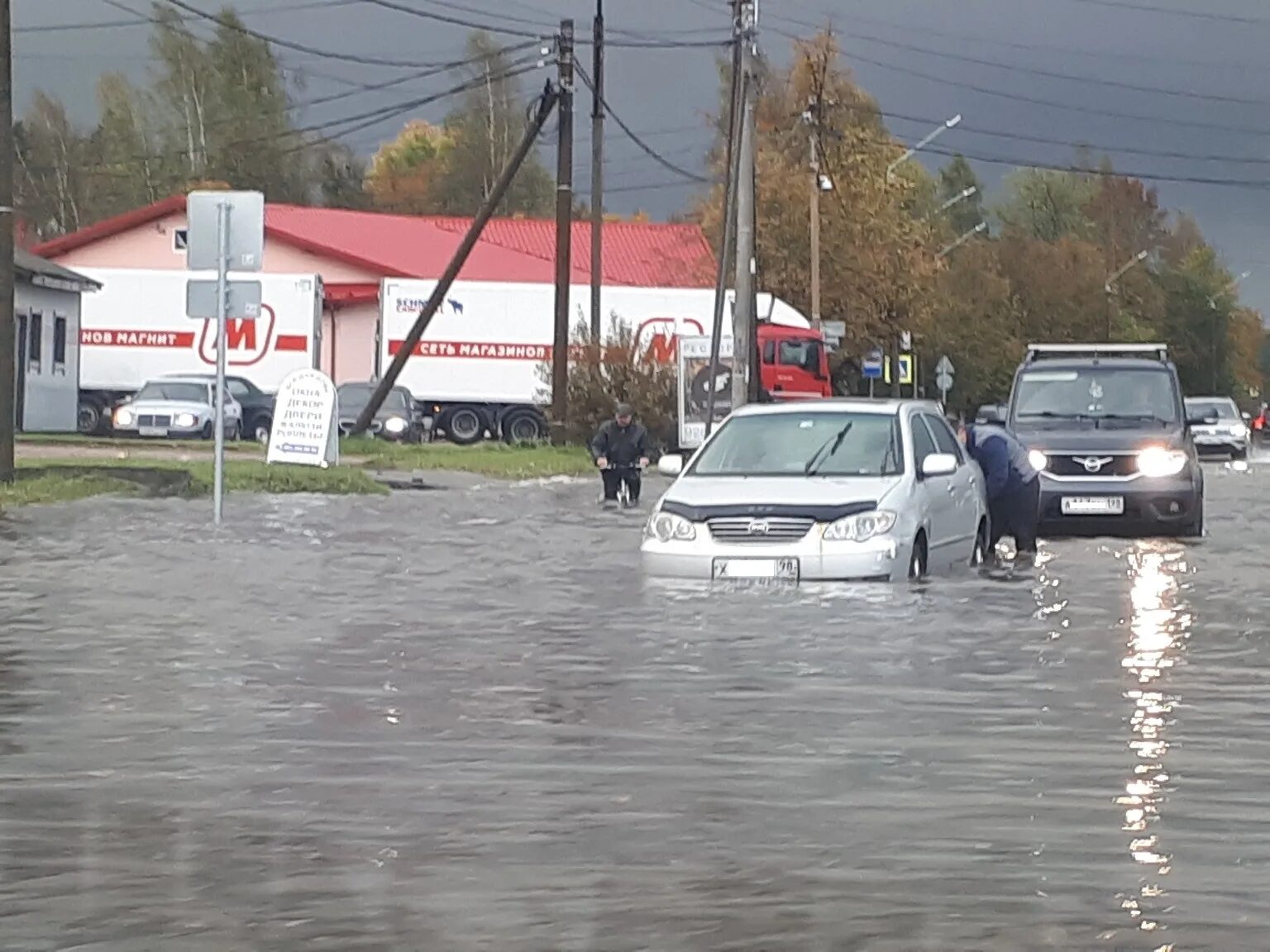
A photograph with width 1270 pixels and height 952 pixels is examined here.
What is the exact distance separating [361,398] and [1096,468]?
1142 inches

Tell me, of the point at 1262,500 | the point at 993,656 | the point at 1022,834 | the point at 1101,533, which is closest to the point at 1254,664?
the point at 993,656

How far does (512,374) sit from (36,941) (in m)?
48.1

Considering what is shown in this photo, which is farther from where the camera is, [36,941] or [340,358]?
[340,358]

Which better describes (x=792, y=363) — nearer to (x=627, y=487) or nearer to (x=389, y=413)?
(x=389, y=413)

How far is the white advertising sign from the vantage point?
32500mm

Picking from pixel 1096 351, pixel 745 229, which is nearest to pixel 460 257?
pixel 745 229

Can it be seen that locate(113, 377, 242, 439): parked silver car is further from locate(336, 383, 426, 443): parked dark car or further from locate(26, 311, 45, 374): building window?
locate(336, 383, 426, 443): parked dark car

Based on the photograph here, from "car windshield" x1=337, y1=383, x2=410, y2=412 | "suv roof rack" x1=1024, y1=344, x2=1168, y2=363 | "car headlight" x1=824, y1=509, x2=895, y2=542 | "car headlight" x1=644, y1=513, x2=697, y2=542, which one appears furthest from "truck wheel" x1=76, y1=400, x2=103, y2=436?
"car headlight" x1=824, y1=509, x2=895, y2=542

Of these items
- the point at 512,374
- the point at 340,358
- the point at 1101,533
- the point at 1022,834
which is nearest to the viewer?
the point at 1022,834

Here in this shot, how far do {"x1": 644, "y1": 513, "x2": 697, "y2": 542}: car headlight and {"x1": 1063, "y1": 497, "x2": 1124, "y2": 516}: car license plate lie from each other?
7.00 metres

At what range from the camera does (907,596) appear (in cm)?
1566

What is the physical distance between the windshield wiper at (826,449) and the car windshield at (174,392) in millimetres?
29939

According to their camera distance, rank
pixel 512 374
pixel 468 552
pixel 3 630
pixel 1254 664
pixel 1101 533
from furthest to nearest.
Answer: pixel 512 374 < pixel 1101 533 < pixel 468 552 < pixel 3 630 < pixel 1254 664

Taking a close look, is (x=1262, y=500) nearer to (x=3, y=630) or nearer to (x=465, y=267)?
(x=3, y=630)
